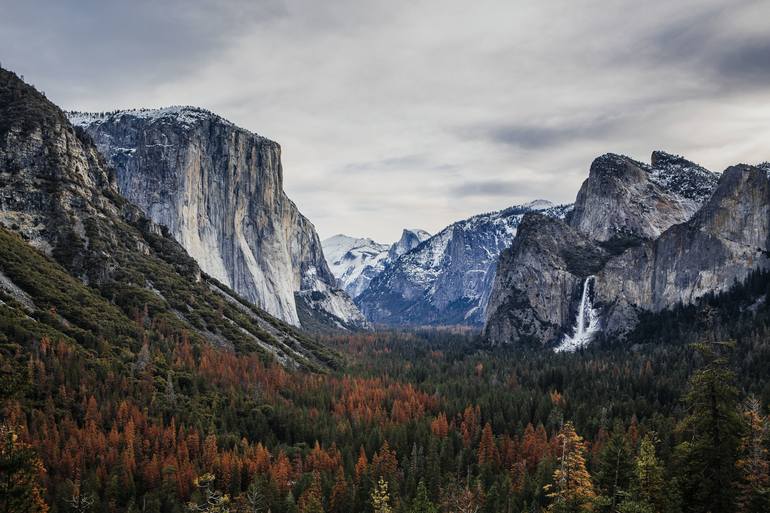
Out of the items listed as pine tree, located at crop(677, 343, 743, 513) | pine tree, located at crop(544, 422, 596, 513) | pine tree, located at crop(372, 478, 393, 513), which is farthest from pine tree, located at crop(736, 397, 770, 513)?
pine tree, located at crop(372, 478, 393, 513)

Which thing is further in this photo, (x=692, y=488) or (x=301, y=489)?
(x=301, y=489)

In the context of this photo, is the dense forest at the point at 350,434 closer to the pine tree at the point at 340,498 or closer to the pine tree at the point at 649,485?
the pine tree at the point at 649,485

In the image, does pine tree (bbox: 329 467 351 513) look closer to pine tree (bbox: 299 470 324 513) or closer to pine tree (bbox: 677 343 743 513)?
pine tree (bbox: 299 470 324 513)

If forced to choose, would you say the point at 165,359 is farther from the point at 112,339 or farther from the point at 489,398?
the point at 489,398

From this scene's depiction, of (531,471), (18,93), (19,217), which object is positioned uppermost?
(18,93)

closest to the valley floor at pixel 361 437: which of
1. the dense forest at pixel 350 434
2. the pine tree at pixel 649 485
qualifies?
the pine tree at pixel 649 485

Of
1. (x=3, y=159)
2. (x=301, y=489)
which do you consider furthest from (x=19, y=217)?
(x=301, y=489)
